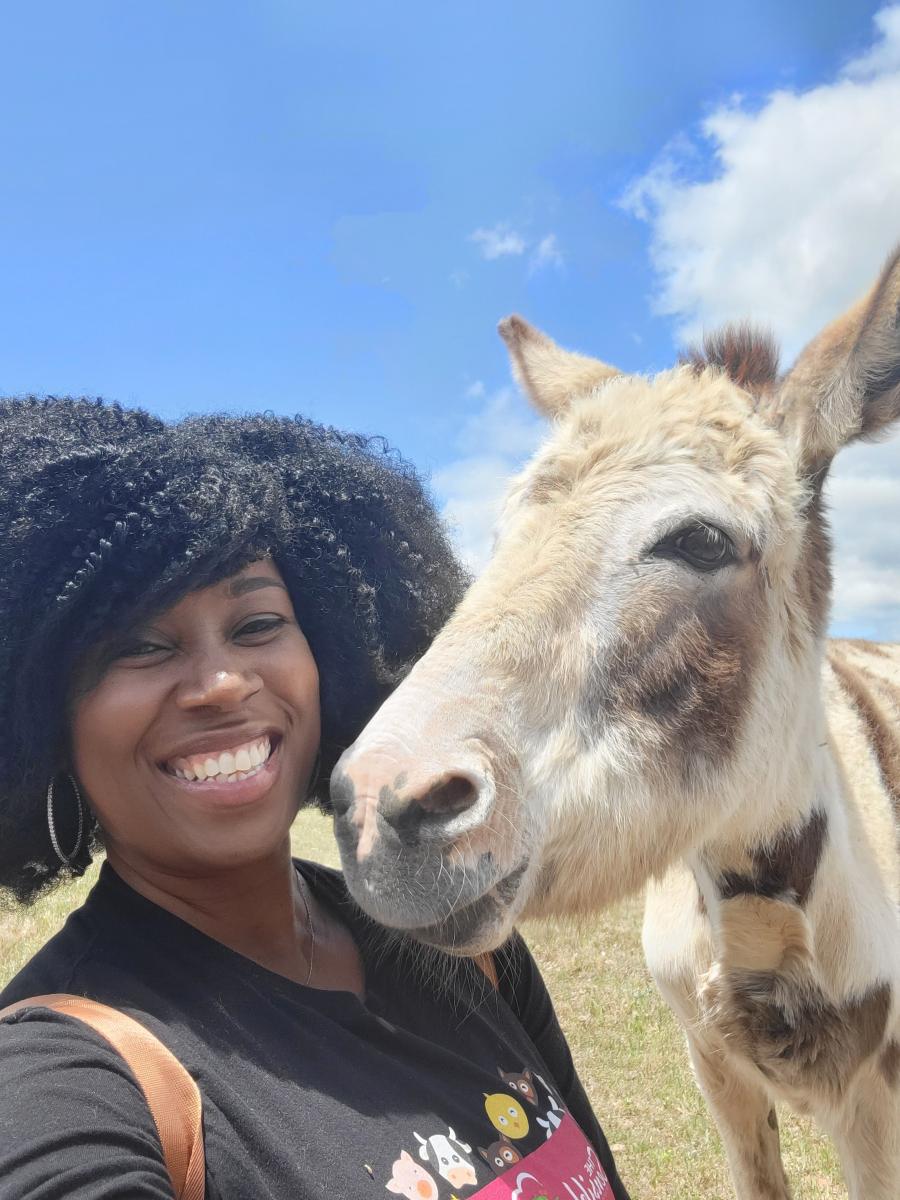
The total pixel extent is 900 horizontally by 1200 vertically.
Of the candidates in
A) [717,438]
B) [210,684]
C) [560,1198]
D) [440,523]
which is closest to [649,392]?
[717,438]

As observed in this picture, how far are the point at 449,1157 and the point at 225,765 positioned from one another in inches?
31.2

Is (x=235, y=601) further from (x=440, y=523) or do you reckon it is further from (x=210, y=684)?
(x=440, y=523)

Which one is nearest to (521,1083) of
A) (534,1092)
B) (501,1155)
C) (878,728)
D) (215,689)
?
(534,1092)

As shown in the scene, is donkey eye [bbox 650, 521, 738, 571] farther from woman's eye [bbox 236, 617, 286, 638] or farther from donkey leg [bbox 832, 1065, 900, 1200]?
donkey leg [bbox 832, 1065, 900, 1200]

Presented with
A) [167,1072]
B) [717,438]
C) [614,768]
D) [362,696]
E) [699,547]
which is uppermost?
[717,438]

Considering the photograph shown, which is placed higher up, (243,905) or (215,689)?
(215,689)

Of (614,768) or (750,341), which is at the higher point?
(750,341)

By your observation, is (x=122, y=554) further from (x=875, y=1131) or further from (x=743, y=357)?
(x=875, y=1131)

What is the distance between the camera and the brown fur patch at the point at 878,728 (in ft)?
11.3

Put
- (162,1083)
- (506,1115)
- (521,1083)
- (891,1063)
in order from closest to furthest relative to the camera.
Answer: (162,1083) < (506,1115) < (521,1083) < (891,1063)

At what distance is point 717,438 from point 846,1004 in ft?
6.17

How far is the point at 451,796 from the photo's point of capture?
1.56 m

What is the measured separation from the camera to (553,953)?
6.88m

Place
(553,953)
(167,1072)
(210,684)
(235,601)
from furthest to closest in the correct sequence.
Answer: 1. (553,953)
2. (235,601)
3. (210,684)
4. (167,1072)
